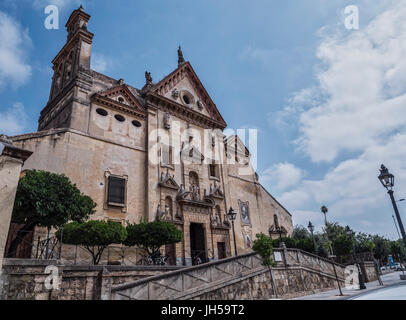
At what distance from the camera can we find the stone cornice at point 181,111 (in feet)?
81.9

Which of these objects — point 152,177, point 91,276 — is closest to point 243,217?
point 152,177

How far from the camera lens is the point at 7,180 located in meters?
6.79

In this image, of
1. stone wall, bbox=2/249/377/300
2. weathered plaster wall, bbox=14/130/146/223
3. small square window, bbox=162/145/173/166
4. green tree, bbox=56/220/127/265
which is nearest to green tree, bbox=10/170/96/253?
green tree, bbox=56/220/127/265

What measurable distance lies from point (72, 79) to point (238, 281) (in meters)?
18.8

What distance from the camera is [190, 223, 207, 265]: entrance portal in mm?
22655

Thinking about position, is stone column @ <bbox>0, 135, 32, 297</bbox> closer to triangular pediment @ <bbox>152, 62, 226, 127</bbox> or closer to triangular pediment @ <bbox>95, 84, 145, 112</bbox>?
triangular pediment @ <bbox>95, 84, 145, 112</bbox>

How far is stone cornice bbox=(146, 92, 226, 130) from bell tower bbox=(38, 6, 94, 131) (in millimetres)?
5627

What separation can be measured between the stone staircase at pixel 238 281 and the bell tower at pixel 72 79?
13.2 m

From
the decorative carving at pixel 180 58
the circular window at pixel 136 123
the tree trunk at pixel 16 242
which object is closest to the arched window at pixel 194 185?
the circular window at pixel 136 123

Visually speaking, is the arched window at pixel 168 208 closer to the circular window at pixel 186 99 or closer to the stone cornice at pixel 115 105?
the stone cornice at pixel 115 105

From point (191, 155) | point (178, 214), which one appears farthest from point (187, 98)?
point (178, 214)

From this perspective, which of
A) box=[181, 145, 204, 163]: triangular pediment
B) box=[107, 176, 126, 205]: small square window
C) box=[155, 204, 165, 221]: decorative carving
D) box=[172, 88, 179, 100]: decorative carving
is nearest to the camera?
box=[107, 176, 126, 205]: small square window

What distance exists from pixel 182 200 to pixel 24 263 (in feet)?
51.5

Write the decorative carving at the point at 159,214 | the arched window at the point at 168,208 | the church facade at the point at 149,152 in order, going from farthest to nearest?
the arched window at the point at 168,208
the decorative carving at the point at 159,214
the church facade at the point at 149,152
